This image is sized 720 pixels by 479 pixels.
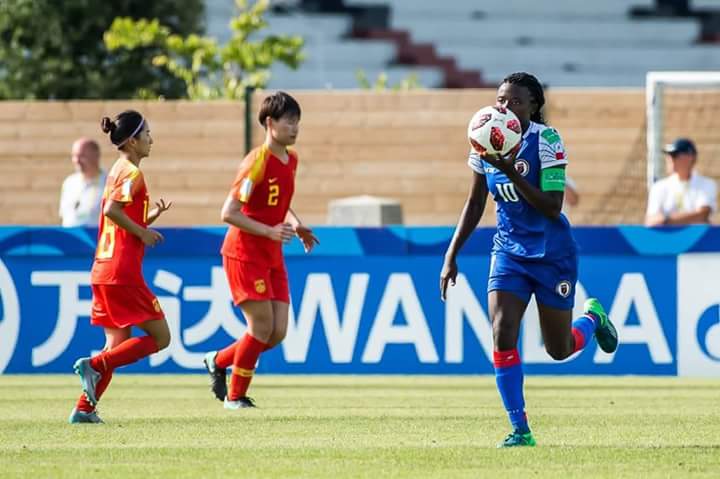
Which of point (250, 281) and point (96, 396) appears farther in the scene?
point (250, 281)

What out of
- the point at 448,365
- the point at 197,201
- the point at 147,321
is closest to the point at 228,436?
the point at 147,321

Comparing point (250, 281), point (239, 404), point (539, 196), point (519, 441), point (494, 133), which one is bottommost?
point (239, 404)

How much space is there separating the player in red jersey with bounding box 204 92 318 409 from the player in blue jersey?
2.54 meters

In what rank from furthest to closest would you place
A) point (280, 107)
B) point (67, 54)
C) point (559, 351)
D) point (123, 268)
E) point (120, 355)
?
point (67, 54), point (280, 107), point (123, 268), point (120, 355), point (559, 351)

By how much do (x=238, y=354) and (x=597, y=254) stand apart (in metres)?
4.38

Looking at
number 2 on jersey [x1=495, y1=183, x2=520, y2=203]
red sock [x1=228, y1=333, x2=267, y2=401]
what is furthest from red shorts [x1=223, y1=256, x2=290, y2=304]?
number 2 on jersey [x1=495, y1=183, x2=520, y2=203]

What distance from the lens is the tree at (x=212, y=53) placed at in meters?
21.7

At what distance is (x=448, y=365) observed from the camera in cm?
1521

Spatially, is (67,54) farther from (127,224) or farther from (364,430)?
(364,430)

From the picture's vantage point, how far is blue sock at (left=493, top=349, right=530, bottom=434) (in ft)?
29.6

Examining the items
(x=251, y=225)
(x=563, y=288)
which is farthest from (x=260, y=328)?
(x=563, y=288)

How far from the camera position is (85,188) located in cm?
1606

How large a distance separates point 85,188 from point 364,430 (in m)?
6.52

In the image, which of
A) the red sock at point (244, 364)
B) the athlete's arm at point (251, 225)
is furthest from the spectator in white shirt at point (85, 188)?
the athlete's arm at point (251, 225)
